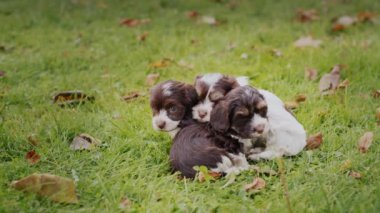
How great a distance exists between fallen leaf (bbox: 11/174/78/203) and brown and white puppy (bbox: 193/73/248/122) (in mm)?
1167

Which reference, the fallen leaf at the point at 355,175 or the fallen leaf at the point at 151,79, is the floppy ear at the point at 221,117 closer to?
the fallen leaf at the point at 355,175

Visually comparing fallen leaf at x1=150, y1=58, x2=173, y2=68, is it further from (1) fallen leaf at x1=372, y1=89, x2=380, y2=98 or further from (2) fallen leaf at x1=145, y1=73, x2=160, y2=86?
(1) fallen leaf at x1=372, y1=89, x2=380, y2=98

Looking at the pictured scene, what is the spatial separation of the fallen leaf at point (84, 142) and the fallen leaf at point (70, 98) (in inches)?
35.5

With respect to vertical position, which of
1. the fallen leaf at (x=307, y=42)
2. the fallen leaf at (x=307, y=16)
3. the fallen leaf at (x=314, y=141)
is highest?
the fallen leaf at (x=307, y=16)

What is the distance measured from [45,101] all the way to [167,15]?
141 inches

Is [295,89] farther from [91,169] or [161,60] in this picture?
[91,169]

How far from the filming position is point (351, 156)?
3.75 meters

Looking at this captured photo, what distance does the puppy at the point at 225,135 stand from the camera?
Answer: 11.8 ft

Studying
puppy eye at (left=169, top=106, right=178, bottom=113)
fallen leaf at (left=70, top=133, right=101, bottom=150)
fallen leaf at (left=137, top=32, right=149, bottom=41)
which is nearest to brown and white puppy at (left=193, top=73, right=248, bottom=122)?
puppy eye at (left=169, top=106, right=178, bottom=113)

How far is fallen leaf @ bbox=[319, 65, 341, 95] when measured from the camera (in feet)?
16.6

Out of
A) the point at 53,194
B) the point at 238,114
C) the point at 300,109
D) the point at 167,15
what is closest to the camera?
the point at 53,194

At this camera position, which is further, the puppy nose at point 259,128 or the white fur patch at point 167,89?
the white fur patch at point 167,89

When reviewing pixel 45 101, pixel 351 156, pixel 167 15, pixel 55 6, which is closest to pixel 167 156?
pixel 351 156

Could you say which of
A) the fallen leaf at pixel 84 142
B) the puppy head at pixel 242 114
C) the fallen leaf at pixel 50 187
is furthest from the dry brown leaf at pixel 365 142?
the fallen leaf at pixel 50 187
